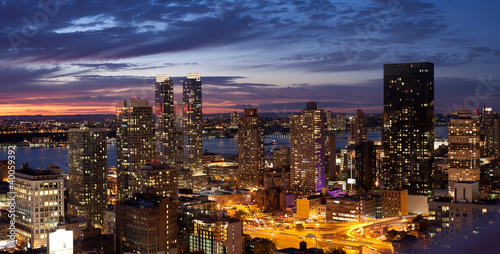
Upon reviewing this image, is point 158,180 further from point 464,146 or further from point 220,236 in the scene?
point 464,146

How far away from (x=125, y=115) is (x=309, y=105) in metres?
8.13

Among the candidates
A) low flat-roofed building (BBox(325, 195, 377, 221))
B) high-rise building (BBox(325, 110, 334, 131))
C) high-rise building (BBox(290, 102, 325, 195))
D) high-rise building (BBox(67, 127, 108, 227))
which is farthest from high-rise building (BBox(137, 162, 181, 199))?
high-rise building (BBox(325, 110, 334, 131))

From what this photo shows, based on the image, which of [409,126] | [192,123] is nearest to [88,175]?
[409,126]

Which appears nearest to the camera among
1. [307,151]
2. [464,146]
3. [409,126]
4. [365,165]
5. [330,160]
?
Result: [464,146]

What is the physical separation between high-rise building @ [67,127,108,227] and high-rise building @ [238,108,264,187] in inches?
317

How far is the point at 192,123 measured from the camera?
98.4 feet

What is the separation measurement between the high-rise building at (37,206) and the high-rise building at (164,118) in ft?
47.7

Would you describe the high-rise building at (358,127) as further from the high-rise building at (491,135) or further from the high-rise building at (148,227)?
the high-rise building at (148,227)

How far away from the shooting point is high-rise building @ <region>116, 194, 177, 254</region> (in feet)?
35.9

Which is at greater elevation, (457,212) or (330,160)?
(457,212)

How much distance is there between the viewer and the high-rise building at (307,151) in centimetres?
2148

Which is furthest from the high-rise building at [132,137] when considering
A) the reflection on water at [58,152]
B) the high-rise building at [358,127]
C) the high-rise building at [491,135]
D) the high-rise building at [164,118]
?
the high-rise building at [491,135]

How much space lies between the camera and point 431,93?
829 inches

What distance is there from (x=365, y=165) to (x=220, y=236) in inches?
499
